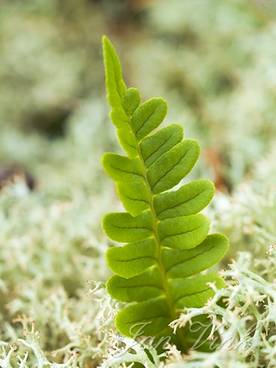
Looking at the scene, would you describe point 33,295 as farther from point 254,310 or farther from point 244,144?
point 244,144

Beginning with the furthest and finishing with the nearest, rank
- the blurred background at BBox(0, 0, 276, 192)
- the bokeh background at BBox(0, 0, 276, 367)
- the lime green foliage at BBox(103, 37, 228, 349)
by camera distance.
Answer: the blurred background at BBox(0, 0, 276, 192)
the bokeh background at BBox(0, 0, 276, 367)
the lime green foliage at BBox(103, 37, 228, 349)

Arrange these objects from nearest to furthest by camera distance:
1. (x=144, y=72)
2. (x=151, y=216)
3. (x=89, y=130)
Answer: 1. (x=151, y=216)
2. (x=89, y=130)
3. (x=144, y=72)

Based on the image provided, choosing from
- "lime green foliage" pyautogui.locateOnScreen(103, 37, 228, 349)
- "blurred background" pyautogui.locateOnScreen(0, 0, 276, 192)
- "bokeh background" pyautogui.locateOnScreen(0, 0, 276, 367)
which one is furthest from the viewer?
"blurred background" pyautogui.locateOnScreen(0, 0, 276, 192)

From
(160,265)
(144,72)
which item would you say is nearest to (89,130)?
(144,72)

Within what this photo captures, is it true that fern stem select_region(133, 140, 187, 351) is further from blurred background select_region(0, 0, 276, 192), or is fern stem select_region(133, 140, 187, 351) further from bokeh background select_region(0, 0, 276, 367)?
blurred background select_region(0, 0, 276, 192)

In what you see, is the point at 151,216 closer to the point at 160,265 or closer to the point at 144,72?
the point at 160,265

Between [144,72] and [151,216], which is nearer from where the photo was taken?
[151,216]

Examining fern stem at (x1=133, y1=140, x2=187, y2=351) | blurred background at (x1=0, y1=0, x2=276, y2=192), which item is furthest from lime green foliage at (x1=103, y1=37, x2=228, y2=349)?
blurred background at (x1=0, y1=0, x2=276, y2=192)

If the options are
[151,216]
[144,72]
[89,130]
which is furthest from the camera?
[144,72]
